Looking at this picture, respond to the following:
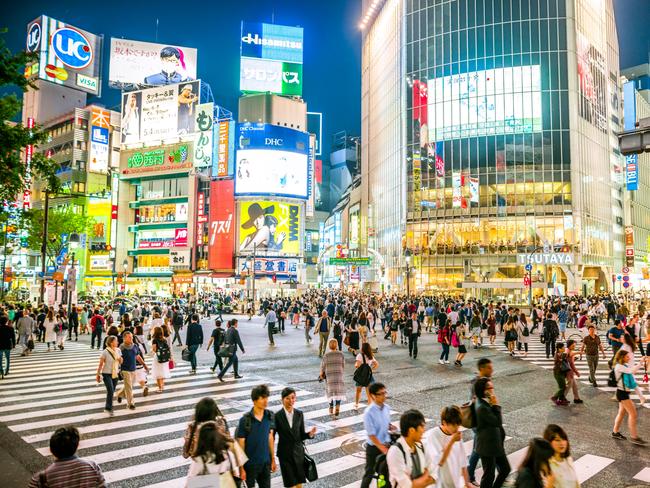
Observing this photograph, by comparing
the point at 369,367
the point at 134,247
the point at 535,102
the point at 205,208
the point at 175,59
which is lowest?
the point at 369,367

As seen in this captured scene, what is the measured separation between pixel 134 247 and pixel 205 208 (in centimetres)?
1686

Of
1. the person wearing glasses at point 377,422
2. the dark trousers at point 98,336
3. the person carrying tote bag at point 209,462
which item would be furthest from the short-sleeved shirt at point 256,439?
the dark trousers at point 98,336

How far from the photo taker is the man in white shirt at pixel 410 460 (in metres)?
4.05

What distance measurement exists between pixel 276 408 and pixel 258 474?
19.3 feet

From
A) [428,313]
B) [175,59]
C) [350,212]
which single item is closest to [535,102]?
[428,313]

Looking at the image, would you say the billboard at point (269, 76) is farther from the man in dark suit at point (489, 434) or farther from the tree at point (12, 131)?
the man in dark suit at point (489, 434)

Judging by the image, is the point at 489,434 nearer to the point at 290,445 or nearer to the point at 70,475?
the point at 290,445

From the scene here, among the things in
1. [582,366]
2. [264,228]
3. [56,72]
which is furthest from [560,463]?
[56,72]

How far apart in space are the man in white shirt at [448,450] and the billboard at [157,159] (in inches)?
3202

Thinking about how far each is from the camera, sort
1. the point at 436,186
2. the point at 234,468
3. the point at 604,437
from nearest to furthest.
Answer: the point at 234,468
the point at 604,437
the point at 436,186

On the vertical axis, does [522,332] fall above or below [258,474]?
below

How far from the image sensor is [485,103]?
5950cm

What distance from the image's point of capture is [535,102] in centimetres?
5753

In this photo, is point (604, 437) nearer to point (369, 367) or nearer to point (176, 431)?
point (369, 367)
